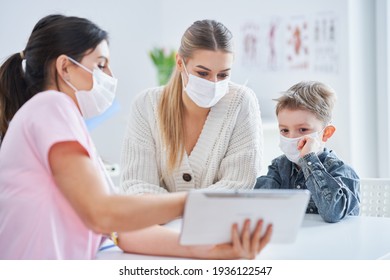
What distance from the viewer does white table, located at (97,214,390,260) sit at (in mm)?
1379

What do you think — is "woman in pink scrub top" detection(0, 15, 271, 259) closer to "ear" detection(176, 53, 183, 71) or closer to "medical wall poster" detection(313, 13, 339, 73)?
"ear" detection(176, 53, 183, 71)

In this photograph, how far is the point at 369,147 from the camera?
3299 mm

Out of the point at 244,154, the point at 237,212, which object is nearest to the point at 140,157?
the point at 244,154

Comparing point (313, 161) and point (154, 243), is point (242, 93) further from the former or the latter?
point (154, 243)

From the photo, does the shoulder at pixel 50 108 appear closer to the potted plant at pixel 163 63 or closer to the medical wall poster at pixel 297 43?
the medical wall poster at pixel 297 43

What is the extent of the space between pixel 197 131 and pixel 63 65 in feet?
2.38

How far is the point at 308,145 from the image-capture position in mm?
1807

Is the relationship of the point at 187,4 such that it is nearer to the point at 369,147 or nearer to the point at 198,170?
the point at 369,147

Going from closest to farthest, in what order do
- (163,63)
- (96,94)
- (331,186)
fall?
(96,94)
(331,186)
(163,63)

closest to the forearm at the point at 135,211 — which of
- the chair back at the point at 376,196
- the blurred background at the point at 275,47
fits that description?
the chair back at the point at 376,196

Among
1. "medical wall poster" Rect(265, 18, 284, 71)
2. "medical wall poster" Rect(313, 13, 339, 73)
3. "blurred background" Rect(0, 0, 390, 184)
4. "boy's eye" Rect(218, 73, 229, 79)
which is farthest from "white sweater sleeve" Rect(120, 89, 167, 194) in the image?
"medical wall poster" Rect(265, 18, 284, 71)

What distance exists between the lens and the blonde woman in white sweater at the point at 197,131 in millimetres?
1982
